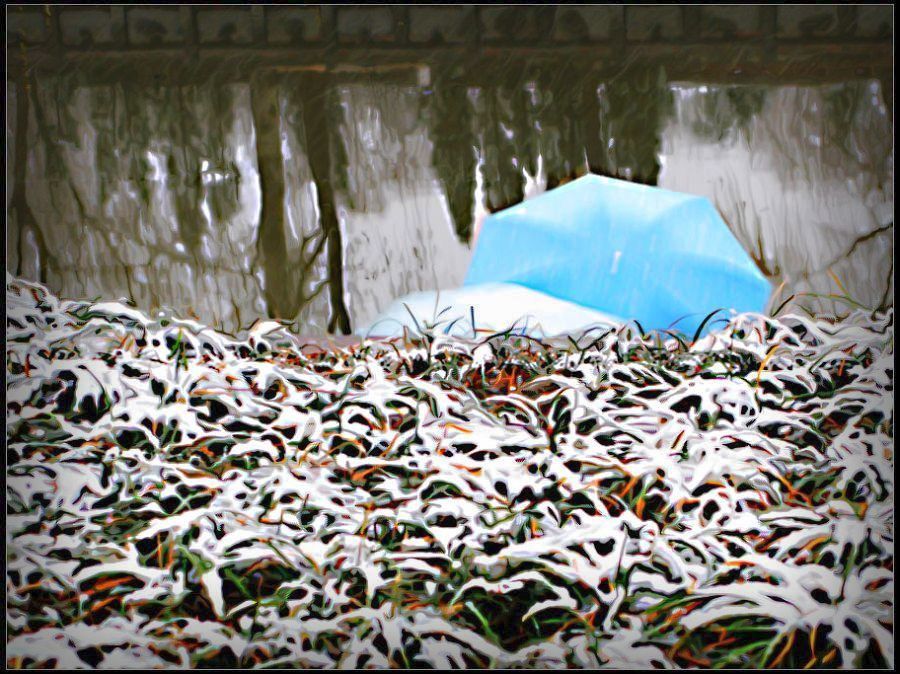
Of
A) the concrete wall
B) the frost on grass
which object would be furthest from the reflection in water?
the frost on grass

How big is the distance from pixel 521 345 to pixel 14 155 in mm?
1351

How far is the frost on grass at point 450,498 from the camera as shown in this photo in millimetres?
2020

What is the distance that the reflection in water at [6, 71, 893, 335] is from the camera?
7.04 feet

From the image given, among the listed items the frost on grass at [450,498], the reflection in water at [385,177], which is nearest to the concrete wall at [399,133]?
the reflection in water at [385,177]

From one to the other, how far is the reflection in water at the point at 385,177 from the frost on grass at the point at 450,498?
138 mm

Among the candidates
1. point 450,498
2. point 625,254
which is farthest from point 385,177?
point 450,498

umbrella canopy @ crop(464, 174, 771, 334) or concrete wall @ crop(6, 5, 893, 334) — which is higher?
concrete wall @ crop(6, 5, 893, 334)

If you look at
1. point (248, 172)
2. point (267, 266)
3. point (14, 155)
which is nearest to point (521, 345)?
point (267, 266)

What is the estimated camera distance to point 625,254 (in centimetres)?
212

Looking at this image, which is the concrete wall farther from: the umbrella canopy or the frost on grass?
the frost on grass

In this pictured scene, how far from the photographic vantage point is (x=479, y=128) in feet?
7.14

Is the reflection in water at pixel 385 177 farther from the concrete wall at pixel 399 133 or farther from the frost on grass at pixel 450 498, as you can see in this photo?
the frost on grass at pixel 450 498

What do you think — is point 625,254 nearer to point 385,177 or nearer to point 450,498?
point 385,177

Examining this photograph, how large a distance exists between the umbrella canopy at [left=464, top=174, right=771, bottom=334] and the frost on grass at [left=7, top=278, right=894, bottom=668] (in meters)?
0.09
